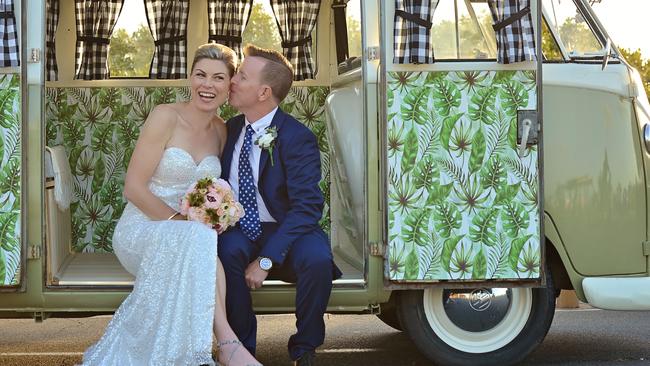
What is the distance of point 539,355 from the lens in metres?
7.00

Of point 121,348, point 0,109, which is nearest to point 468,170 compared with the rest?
point 121,348

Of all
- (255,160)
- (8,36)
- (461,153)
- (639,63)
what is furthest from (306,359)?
(639,63)

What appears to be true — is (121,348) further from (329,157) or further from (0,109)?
(329,157)

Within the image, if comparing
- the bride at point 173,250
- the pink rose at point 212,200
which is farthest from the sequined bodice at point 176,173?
the pink rose at point 212,200

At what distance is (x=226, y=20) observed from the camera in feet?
25.3

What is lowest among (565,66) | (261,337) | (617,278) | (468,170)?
(261,337)

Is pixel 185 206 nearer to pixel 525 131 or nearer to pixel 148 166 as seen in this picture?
pixel 148 166

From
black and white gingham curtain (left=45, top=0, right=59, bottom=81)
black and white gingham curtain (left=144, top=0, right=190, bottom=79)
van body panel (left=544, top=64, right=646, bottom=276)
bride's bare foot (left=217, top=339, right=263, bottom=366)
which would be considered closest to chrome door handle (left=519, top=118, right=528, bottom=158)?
van body panel (left=544, top=64, right=646, bottom=276)

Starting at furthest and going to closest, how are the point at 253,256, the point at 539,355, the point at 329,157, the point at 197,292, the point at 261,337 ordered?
the point at 261,337
the point at 329,157
the point at 539,355
the point at 253,256
the point at 197,292

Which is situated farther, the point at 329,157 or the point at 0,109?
the point at 329,157

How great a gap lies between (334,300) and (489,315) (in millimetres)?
836

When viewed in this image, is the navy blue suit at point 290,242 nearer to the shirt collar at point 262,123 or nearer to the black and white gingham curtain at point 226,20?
the shirt collar at point 262,123

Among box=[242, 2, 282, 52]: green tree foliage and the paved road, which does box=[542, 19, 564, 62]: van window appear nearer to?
the paved road

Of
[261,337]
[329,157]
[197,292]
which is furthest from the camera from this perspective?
[261,337]
